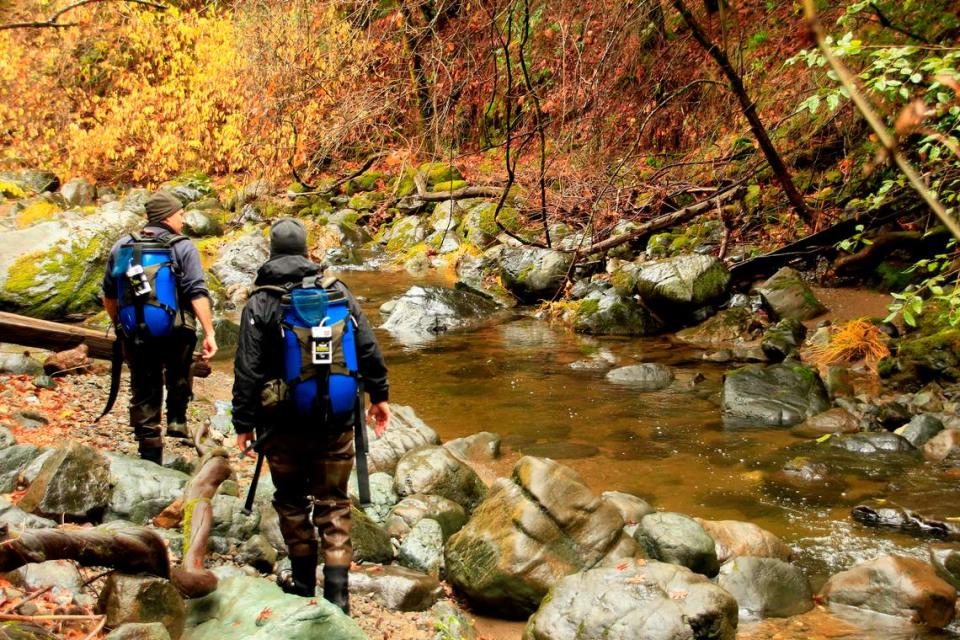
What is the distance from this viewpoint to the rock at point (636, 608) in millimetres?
3840

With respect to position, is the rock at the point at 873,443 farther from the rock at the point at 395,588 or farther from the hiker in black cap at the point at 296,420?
the hiker in black cap at the point at 296,420

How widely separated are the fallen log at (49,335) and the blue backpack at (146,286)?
260cm

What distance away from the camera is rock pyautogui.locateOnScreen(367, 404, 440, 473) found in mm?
6809

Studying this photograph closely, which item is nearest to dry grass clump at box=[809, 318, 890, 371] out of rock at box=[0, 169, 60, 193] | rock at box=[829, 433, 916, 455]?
rock at box=[829, 433, 916, 455]

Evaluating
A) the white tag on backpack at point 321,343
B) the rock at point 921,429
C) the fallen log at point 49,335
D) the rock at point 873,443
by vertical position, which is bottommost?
the rock at point 873,443

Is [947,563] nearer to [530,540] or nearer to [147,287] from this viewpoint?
[530,540]

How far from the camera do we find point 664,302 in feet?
38.1

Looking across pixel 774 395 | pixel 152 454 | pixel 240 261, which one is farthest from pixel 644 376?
pixel 240 261

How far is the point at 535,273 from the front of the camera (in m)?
13.9

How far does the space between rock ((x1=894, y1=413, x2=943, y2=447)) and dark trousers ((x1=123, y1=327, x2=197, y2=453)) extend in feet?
20.1

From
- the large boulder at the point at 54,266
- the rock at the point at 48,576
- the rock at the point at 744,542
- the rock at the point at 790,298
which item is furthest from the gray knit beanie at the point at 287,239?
the rock at the point at 790,298

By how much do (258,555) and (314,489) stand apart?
83cm

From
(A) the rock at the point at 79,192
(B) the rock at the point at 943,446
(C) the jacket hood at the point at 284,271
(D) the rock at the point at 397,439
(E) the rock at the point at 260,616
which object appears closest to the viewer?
(E) the rock at the point at 260,616

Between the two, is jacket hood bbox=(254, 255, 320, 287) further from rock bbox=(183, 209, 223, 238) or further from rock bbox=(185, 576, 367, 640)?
rock bbox=(183, 209, 223, 238)
